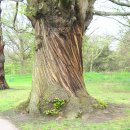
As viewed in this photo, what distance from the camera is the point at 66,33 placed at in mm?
10266

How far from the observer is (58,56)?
1033 centimetres

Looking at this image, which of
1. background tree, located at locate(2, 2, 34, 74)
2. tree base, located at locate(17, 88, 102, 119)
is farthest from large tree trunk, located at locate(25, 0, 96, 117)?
background tree, located at locate(2, 2, 34, 74)

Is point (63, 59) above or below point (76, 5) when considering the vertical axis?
below

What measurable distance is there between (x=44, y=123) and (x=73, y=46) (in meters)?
2.54

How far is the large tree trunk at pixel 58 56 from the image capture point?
1001 centimetres

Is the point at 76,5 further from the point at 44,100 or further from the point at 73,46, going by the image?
the point at 44,100

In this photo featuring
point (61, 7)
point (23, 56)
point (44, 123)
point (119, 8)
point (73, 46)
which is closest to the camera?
point (44, 123)

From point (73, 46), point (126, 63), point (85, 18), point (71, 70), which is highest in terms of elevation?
point (85, 18)

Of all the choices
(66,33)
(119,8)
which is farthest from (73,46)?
(119,8)

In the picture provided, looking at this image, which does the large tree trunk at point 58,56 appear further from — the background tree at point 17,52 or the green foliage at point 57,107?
the background tree at point 17,52

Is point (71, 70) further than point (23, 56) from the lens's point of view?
No

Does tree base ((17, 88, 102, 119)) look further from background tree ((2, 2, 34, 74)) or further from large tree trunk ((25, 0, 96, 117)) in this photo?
background tree ((2, 2, 34, 74))

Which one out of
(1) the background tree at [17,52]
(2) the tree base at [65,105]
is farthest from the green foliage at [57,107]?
(1) the background tree at [17,52]

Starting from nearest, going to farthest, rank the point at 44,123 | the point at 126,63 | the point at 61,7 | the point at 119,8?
the point at 44,123, the point at 61,7, the point at 119,8, the point at 126,63
